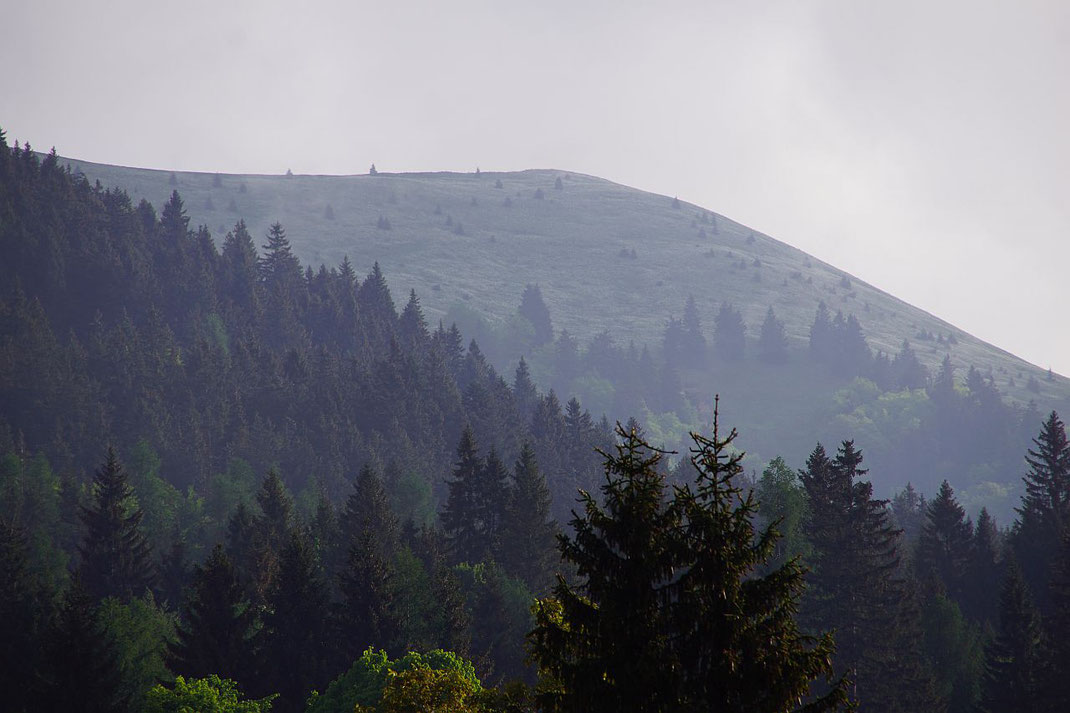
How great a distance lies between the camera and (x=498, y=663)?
220ft

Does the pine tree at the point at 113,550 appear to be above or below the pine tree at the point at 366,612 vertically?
below

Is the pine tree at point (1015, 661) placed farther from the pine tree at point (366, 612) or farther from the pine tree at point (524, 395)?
the pine tree at point (524, 395)

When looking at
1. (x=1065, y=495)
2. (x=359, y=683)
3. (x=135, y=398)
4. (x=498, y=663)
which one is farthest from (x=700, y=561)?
(x=135, y=398)

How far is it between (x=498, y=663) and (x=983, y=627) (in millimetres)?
36304

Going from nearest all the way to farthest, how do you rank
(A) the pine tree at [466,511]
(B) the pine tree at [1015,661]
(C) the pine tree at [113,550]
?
1. (B) the pine tree at [1015,661]
2. (C) the pine tree at [113,550]
3. (A) the pine tree at [466,511]

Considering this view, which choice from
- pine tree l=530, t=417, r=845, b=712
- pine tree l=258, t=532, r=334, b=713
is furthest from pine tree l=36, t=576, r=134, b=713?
pine tree l=530, t=417, r=845, b=712

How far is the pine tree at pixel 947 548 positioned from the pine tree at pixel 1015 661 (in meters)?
22.1

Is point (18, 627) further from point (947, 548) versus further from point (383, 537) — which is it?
point (947, 548)

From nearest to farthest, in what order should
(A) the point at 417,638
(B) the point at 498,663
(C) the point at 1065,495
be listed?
1. (A) the point at 417,638
2. (B) the point at 498,663
3. (C) the point at 1065,495

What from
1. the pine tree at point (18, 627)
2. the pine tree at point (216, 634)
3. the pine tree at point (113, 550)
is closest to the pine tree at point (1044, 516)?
the pine tree at point (216, 634)

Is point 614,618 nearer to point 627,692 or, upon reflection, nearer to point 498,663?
point 627,692

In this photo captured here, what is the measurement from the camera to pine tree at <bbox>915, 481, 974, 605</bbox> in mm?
79875

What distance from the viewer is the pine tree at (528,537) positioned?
78.2 meters

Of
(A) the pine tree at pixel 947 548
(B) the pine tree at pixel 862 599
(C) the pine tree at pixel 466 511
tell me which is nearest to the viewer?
(B) the pine tree at pixel 862 599
